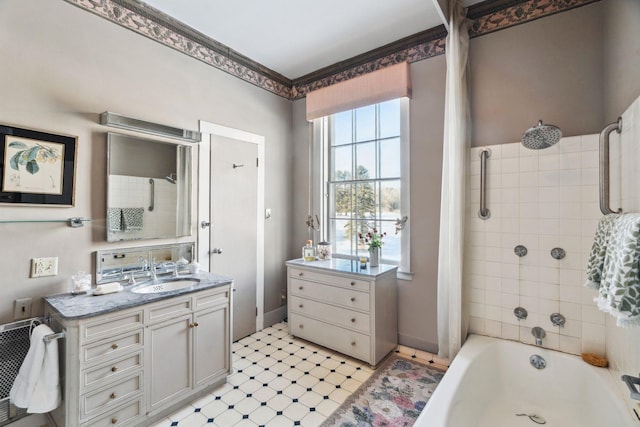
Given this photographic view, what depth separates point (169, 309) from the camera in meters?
1.87

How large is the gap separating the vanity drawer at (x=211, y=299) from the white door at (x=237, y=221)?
2.12 feet

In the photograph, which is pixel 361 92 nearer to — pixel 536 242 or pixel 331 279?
pixel 331 279

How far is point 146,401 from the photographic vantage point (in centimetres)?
175

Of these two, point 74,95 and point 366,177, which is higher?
point 74,95

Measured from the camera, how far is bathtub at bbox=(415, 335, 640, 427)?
1514 mm

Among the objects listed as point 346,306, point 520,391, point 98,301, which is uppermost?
point 98,301

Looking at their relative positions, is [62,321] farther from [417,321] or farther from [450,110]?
[450,110]

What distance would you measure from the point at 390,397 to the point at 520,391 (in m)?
0.86

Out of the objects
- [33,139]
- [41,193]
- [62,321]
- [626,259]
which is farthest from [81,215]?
[626,259]

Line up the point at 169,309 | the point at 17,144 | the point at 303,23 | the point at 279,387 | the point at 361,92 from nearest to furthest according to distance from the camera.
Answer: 1. the point at 17,144
2. the point at 169,309
3. the point at 279,387
4. the point at 303,23
5. the point at 361,92

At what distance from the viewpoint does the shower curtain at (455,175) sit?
220cm

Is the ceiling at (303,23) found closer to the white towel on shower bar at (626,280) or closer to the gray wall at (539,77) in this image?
the gray wall at (539,77)

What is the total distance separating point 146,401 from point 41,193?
146 cm

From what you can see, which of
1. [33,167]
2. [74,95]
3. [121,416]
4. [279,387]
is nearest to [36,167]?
[33,167]
